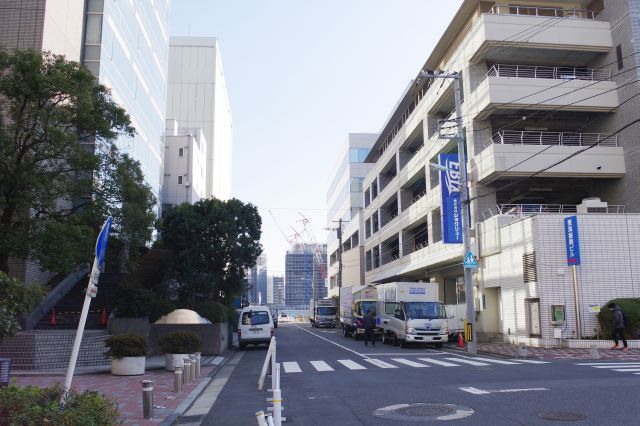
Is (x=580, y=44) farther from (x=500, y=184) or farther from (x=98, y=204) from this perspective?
(x=98, y=204)

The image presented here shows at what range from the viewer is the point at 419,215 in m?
41.3

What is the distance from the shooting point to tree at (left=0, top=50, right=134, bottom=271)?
15797 millimetres

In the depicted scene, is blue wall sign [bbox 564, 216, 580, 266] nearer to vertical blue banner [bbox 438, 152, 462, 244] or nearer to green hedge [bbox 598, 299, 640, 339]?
green hedge [bbox 598, 299, 640, 339]

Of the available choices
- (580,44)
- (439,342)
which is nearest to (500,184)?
(580,44)

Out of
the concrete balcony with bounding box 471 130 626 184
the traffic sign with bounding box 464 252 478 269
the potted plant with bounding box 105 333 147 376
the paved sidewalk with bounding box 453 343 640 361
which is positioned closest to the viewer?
the potted plant with bounding box 105 333 147 376

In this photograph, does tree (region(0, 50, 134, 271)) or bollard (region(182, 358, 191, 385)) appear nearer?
bollard (region(182, 358, 191, 385))

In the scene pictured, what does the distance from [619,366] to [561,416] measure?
8.83 metres

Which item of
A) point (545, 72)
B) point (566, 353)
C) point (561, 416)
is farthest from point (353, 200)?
point (561, 416)

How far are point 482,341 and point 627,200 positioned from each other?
1081 centimetres

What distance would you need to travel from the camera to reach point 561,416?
26.9ft

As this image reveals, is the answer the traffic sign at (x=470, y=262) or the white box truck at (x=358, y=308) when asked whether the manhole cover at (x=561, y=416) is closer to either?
the traffic sign at (x=470, y=262)

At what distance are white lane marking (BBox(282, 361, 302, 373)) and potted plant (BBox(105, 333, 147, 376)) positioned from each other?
4.28 metres

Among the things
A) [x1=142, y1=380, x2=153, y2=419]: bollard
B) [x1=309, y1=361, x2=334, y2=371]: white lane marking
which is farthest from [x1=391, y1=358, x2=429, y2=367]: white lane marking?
[x1=142, y1=380, x2=153, y2=419]: bollard

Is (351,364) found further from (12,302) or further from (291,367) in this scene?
(12,302)
